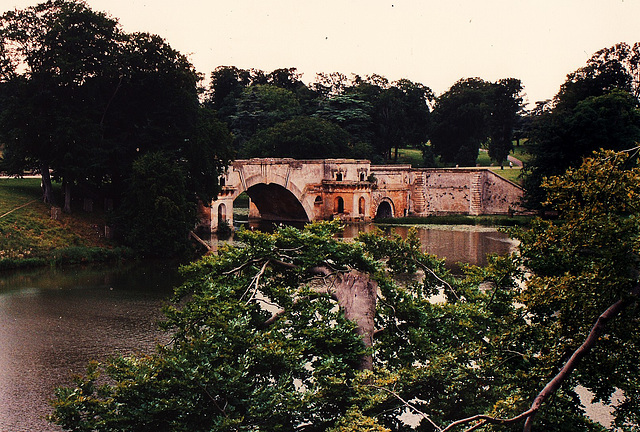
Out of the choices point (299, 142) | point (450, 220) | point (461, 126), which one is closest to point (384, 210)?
point (450, 220)

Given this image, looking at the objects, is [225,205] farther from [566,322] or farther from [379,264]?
[566,322]

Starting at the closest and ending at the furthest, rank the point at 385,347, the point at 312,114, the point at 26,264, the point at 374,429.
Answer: the point at 374,429 → the point at 385,347 → the point at 26,264 → the point at 312,114

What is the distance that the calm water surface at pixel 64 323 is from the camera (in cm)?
1262

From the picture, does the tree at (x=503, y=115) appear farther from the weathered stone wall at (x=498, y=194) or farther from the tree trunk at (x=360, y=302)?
the tree trunk at (x=360, y=302)

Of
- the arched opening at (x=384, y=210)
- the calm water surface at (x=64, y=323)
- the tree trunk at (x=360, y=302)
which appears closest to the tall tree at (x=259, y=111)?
the arched opening at (x=384, y=210)

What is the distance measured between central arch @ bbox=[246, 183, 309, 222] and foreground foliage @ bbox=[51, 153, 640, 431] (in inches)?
1362

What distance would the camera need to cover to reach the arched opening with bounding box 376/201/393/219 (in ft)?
178

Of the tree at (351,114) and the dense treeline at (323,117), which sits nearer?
the dense treeline at (323,117)

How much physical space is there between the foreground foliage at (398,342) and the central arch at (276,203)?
3461 centimetres

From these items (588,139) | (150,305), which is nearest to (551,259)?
(150,305)

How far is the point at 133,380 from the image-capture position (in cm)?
881

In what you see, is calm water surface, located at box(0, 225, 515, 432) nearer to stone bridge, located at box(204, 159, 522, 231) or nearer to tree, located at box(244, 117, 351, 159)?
stone bridge, located at box(204, 159, 522, 231)

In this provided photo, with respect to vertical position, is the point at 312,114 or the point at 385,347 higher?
the point at 312,114

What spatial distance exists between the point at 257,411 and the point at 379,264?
315 cm
